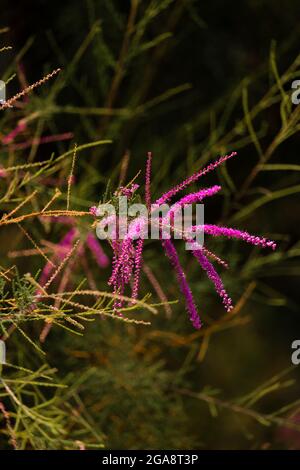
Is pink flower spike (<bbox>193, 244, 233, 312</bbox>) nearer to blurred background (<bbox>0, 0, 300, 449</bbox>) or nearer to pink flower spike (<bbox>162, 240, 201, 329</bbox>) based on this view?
pink flower spike (<bbox>162, 240, 201, 329</bbox>)

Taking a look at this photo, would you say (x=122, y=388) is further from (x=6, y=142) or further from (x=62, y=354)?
(x=6, y=142)

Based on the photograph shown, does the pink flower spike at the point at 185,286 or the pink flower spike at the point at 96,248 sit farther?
the pink flower spike at the point at 96,248

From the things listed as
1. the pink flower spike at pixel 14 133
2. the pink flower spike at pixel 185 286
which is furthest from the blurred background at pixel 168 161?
the pink flower spike at pixel 185 286

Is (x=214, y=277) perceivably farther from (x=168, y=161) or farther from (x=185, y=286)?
(x=168, y=161)

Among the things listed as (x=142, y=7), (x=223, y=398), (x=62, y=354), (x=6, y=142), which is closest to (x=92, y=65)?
(x=142, y=7)

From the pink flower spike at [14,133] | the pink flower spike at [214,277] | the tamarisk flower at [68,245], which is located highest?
the pink flower spike at [14,133]

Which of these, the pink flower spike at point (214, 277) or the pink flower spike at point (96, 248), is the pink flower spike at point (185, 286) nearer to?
the pink flower spike at point (214, 277)

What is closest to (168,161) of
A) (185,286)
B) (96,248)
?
(96,248)

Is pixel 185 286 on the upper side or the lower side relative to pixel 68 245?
lower
